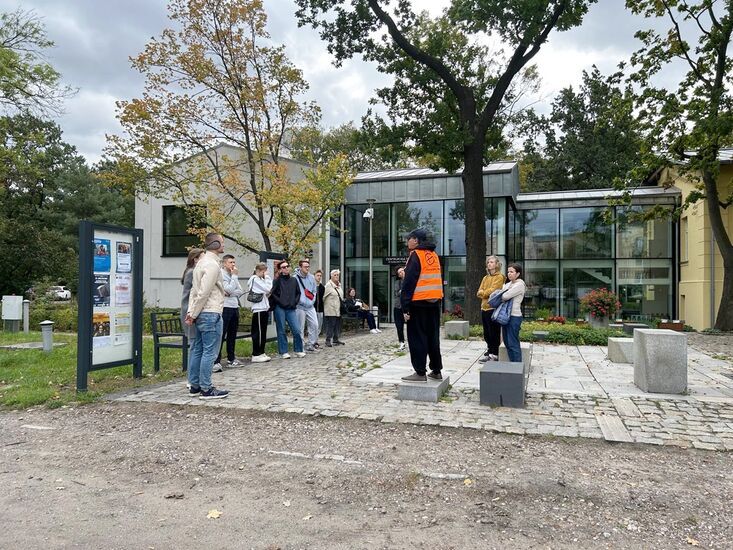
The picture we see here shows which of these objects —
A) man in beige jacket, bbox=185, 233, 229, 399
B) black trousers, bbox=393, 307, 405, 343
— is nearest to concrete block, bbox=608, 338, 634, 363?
black trousers, bbox=393, 307, 405, 343

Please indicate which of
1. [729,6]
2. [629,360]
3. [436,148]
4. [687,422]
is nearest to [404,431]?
[687,422]

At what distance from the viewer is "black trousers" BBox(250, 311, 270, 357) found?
970 centimetres

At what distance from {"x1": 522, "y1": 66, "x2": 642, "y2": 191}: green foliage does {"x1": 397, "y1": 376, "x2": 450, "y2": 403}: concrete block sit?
3256 centimetres

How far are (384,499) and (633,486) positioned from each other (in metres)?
1.84

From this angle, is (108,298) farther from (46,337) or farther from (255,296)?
(46,337)

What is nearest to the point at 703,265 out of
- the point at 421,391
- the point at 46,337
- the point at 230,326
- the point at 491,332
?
the point at 491,332

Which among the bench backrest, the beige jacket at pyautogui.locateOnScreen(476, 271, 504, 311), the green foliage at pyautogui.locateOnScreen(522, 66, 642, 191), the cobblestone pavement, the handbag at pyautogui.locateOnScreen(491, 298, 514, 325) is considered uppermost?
the green foliage at pyautogui.locateOnScreen(522, 66, 642, 191)

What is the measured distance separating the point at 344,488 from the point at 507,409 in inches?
110

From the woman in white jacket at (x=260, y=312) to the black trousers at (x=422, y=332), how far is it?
3.85 m

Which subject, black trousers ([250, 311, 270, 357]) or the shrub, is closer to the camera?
black trousers ([250, 311, 270, 357])

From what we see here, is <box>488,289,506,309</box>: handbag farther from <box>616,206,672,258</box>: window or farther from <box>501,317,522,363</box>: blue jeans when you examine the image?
<box>616,206,672,258</box>: window

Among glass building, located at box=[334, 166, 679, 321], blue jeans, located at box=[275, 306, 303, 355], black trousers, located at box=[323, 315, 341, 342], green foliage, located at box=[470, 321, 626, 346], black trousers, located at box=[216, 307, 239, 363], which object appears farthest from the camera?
glass building, located at box=[334, 166, 679, 321]

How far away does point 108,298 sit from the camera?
23.7ft

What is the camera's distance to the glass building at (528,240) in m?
22.3
